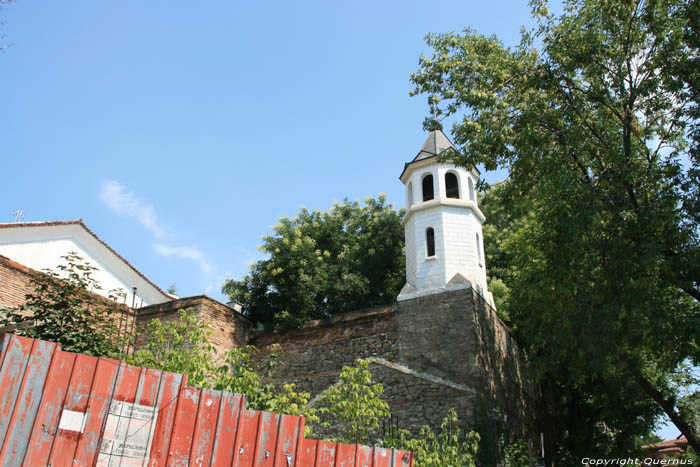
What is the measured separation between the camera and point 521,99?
12117 mm

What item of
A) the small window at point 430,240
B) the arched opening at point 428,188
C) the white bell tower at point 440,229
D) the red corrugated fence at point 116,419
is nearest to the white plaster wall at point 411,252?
the white bell tower at point 440,229

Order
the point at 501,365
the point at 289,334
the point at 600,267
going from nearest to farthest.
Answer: the point at 600,267, the point at 501,365, the point at 289,334

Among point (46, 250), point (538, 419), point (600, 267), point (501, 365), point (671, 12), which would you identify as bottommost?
point (538, 419)

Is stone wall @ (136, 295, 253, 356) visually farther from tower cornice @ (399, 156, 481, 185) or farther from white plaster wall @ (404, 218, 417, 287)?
tower cornice @ (399, 156, 481, 185)

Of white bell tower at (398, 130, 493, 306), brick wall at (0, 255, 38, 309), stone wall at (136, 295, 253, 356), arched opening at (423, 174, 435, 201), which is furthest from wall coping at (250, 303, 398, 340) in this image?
brick wall at (0, 255, 38, 309)

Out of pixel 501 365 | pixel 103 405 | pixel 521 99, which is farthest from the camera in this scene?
pixel 501 365

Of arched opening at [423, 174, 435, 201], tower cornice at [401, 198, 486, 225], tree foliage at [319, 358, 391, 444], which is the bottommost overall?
tree foliage at [319, 358, 391, 444]

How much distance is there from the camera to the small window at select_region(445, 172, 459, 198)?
17.8m

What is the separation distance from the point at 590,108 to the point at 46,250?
1779cm

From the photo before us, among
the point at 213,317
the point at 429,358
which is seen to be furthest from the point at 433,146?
the point at 213,317

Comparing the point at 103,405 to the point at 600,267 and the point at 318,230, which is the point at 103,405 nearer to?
the point at 600,267

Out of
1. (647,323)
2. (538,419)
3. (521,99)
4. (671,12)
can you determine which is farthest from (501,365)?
(671,12)

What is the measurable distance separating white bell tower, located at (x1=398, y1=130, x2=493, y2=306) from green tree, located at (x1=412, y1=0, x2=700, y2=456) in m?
2.48

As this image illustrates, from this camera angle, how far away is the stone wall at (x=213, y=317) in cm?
1695
